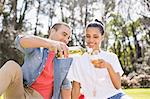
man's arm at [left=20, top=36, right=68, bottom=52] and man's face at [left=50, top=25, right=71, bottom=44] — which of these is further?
man's face at [left=50, top=25, right=71, bottom=44]

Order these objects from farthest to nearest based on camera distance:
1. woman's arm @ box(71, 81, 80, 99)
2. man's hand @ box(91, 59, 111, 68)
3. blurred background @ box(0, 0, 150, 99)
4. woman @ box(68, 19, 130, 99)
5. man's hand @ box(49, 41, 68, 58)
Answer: blurred background @ box(0, 0, 150, 99), woman's arm @ box(71, 81, 80, 99), woman @ box(68, 19, 130, 99), man's hand @ box(91, 59, 111, 68), man's hand @ box(49, 41, 68, 58)

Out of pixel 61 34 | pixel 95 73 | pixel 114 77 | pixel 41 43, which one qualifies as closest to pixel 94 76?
pixel 95 73

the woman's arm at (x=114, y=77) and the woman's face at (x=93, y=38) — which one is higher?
the woman's face at (x=93, y=38)

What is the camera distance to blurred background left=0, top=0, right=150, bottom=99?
78.4 ft

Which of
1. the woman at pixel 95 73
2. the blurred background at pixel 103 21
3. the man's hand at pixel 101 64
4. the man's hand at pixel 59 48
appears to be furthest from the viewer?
the blurred background at pixel 103 21

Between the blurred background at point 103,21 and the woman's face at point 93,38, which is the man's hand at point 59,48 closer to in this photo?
the woman's face at point 93,38

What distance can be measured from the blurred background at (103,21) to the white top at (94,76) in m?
18.2

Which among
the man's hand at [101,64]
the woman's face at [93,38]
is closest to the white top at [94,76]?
the woman's face at [93,38]

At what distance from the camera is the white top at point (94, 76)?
11.3 ft

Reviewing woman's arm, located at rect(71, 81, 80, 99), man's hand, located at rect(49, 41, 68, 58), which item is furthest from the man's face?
woman's arm, located at rect(71, 81, 80, 99)

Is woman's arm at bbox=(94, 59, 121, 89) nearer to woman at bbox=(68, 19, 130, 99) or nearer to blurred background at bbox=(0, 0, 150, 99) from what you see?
woman at bbox=(68, 19, 130, 99)

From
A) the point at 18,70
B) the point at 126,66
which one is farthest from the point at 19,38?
the point at 126,66

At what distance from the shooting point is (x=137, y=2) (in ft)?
86.7

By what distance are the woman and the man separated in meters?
0.11
